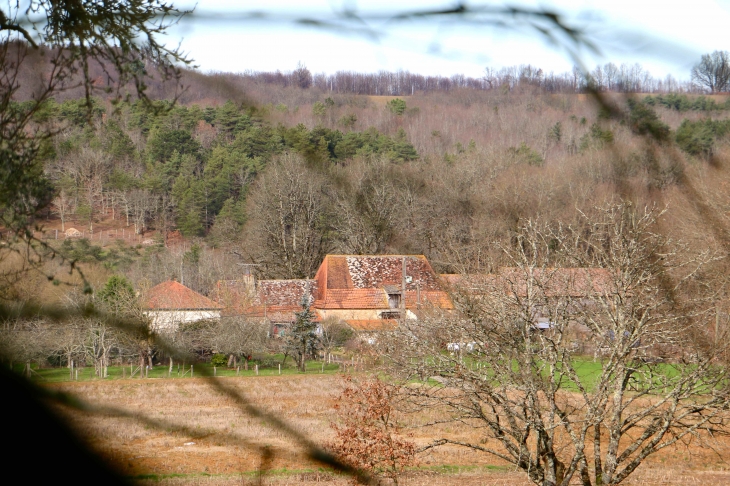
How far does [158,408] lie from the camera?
0.44 m

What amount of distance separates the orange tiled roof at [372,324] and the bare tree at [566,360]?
390 mm

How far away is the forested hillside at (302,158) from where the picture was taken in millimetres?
435

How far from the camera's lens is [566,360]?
424cm

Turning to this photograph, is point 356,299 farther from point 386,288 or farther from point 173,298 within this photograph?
point 173,298

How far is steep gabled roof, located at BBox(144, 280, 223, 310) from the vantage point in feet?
1.49

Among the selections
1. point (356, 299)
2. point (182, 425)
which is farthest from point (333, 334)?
point (182, 425)

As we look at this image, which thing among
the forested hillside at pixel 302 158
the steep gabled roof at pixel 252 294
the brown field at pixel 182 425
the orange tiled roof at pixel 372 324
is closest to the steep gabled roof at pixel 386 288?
the orange tiled roof at pixel 372 324

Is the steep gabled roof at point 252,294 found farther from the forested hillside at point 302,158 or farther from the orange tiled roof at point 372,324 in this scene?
the orange tiled roof at point 372,324

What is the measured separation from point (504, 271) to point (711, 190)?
13.6ft

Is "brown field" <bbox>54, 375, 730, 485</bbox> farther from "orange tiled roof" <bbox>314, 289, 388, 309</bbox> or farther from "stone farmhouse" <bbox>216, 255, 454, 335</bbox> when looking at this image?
"orange tiled roof" <bbox>314, 289, 388, 309</bbox>

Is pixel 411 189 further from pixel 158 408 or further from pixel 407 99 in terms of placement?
pixel 158 408

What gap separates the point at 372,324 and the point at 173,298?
553 centimetres

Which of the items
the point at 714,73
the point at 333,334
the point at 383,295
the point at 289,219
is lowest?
the point at 333,334

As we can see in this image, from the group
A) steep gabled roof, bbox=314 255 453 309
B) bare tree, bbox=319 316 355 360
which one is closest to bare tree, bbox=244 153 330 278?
steep gabled roof, bbox=314 255 453 309
